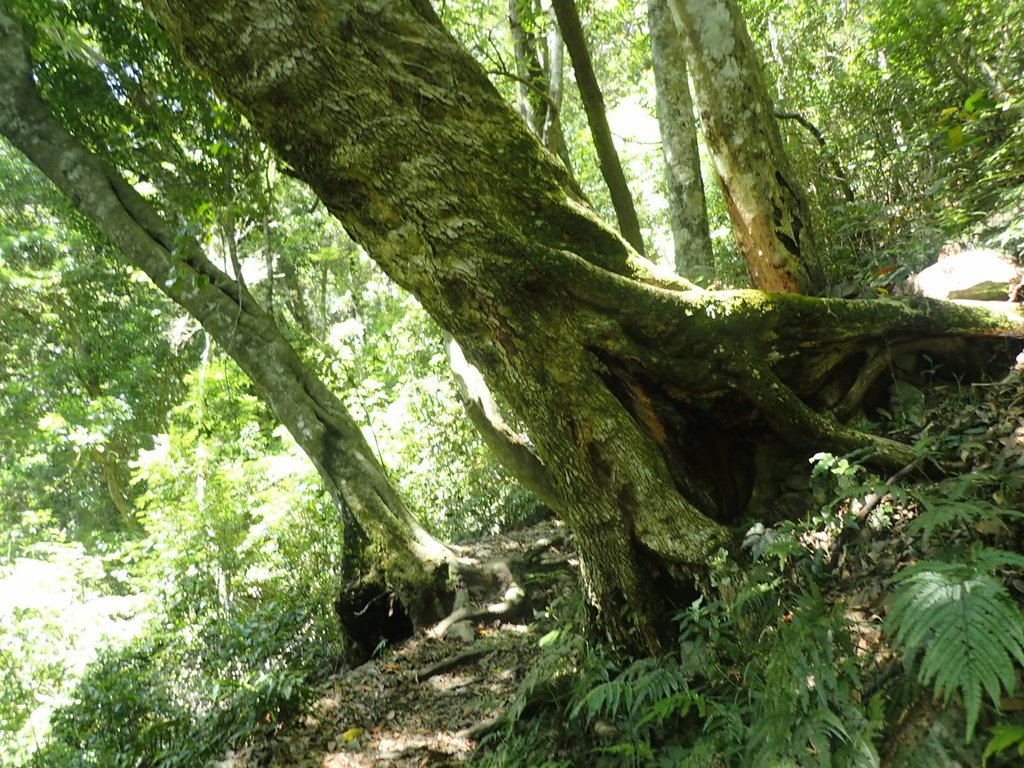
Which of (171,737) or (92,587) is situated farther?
(92,587)

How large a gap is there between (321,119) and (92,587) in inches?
489

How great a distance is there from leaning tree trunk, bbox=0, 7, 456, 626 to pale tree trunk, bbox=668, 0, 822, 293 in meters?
3.63

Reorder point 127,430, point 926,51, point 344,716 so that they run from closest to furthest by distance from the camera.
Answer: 1. point 344,716
2. point 926,51
3. point 127,430

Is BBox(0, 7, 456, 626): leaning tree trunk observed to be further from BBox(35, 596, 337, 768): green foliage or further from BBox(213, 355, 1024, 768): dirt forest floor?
BBox(35, 596, 337, 768): green foliage

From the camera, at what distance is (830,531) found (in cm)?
335

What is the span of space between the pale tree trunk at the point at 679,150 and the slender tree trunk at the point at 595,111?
2.29 feet

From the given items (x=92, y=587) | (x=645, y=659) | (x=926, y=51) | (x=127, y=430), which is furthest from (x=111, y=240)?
(x=127, y=430)

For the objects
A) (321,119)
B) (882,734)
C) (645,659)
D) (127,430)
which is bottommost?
(882,734)

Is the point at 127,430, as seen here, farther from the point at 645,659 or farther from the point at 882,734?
the point at 882,734

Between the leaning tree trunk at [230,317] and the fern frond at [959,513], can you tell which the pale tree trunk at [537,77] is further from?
the fern frond at [959,513]

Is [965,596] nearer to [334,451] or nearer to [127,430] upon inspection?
[334,451]

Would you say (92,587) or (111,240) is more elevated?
(111,240)

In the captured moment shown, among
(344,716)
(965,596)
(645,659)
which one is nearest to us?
(965,596)

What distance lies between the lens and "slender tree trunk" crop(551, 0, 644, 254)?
17.6 feet
